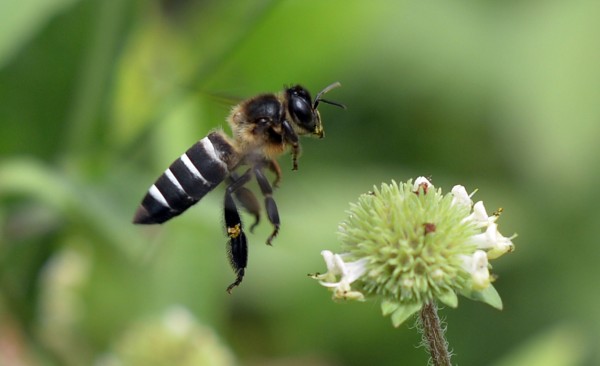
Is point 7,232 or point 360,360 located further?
point 360,360

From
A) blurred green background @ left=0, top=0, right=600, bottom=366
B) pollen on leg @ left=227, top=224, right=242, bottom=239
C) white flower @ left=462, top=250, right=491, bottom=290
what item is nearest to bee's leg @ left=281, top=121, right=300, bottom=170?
pollen on leg @ left=227, top=224, right=242, bottom=239

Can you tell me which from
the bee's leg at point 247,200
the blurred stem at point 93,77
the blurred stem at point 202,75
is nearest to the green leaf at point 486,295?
the bee's leg at point 247,200

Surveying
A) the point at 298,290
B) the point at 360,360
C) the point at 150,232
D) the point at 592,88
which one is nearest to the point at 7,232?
the point at 150,232

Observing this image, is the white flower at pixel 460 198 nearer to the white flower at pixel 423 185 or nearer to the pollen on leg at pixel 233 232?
the white flower at pixel 423 185

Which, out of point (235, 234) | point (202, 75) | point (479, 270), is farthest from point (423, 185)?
point (202, 75)

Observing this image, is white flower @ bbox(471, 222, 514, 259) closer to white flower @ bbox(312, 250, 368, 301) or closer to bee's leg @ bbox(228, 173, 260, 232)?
white flower @ bbox(312, 250, 368, 301)

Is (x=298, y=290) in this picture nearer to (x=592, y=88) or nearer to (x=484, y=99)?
(x=484, y=99)
